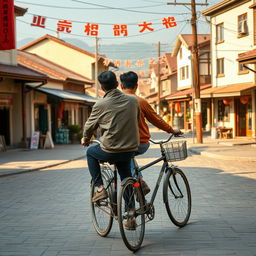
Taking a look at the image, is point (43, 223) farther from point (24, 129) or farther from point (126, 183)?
Answer: point (24, 129)

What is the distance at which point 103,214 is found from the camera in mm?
5242

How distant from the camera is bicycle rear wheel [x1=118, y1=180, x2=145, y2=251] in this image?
15.1ft

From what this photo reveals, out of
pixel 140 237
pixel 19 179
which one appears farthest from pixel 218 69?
pixel 140 237

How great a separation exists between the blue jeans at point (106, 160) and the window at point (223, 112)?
25585mm

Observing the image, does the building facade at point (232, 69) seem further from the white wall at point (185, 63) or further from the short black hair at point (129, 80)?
the short black hair at point (129, 80)

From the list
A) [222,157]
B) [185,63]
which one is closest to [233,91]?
[222,157]

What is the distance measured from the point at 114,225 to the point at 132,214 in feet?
3.99

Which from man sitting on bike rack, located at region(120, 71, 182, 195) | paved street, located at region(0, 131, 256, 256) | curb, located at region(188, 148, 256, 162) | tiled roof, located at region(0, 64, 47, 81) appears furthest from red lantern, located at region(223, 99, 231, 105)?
man sitting on bike rack, located at region(120, 71, 182, 195)

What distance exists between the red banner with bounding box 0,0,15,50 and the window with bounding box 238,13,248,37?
16.0 meters

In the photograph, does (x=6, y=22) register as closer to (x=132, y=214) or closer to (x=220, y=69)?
(x=132, y=214)

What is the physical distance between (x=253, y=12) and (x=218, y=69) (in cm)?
634

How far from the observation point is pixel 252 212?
6.47 metres

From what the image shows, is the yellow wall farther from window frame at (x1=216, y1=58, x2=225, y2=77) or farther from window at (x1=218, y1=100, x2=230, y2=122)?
window at (x1=218, y1=100, x2=230, y2=122)

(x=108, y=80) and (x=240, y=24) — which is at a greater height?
(x=240, y=24)
